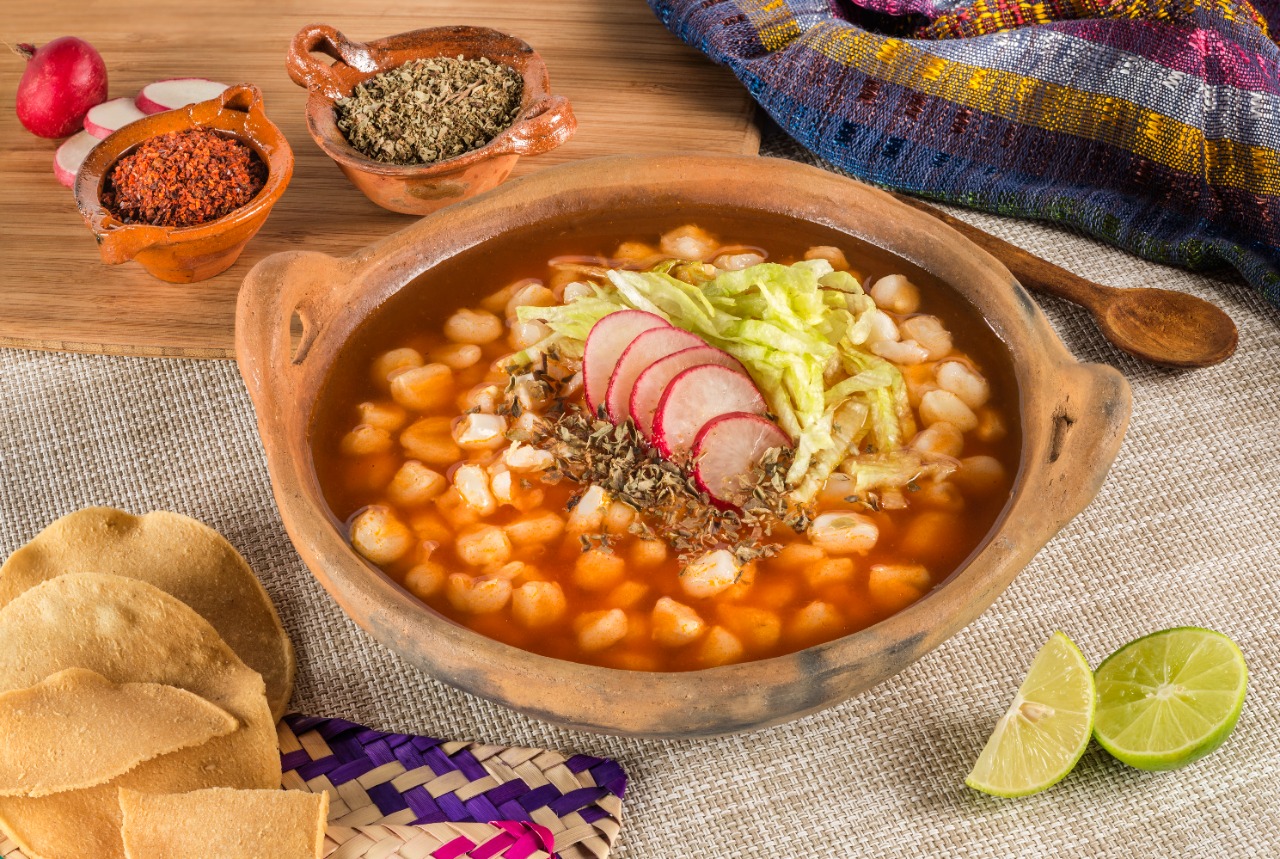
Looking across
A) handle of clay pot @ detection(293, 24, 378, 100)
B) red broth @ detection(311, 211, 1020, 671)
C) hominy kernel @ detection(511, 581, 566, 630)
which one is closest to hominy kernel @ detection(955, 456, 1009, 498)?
red broth @ detection(311, 211, 1020, 671)

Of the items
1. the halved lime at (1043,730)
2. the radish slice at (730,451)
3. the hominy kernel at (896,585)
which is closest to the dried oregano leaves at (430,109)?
the radish slice at (730,451)

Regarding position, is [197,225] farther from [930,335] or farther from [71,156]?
[930,335]

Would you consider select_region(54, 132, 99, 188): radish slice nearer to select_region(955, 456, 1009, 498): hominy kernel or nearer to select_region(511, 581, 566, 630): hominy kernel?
select_region(511, 581, 566, 630): hominy kernel

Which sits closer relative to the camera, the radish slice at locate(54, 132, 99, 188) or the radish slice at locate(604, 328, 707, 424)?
the radish slice at locate(604, 328, 707, 424)

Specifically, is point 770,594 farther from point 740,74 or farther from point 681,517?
point 740,74

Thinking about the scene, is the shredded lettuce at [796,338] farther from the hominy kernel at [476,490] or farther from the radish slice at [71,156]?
the radish slice at [71,156]

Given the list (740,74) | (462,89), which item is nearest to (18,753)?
(462,89)
